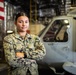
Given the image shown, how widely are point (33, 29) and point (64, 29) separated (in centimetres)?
340

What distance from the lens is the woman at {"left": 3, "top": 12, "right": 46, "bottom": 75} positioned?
→ 8.45 ft

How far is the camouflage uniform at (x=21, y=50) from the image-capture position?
2.57 m

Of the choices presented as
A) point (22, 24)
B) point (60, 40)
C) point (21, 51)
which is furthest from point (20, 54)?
point (60, 40)

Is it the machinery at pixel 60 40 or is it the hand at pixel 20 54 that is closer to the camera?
the hand at pixel 20 54

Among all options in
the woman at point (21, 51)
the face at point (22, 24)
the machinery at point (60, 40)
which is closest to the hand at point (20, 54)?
the woman at point (21, 51)

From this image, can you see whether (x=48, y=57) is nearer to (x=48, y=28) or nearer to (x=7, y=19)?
(x=48, y=28)

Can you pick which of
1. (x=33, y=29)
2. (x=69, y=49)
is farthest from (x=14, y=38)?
(x=33, y=29)

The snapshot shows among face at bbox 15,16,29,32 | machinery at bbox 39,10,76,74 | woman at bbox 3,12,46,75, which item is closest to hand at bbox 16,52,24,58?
woman at bbox 3,12,46,75

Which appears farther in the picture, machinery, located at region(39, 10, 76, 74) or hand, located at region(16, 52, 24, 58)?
machinery, located at region(39, 10, 76, 74)

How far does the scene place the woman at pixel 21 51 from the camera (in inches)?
101

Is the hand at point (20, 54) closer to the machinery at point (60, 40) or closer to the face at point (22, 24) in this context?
the face at point (22, 24)

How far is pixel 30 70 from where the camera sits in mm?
2621

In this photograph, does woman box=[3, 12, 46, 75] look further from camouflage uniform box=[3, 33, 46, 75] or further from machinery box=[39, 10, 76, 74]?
machinery box=[39, 10, 76, 74]

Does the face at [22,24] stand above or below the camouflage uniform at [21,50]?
above
